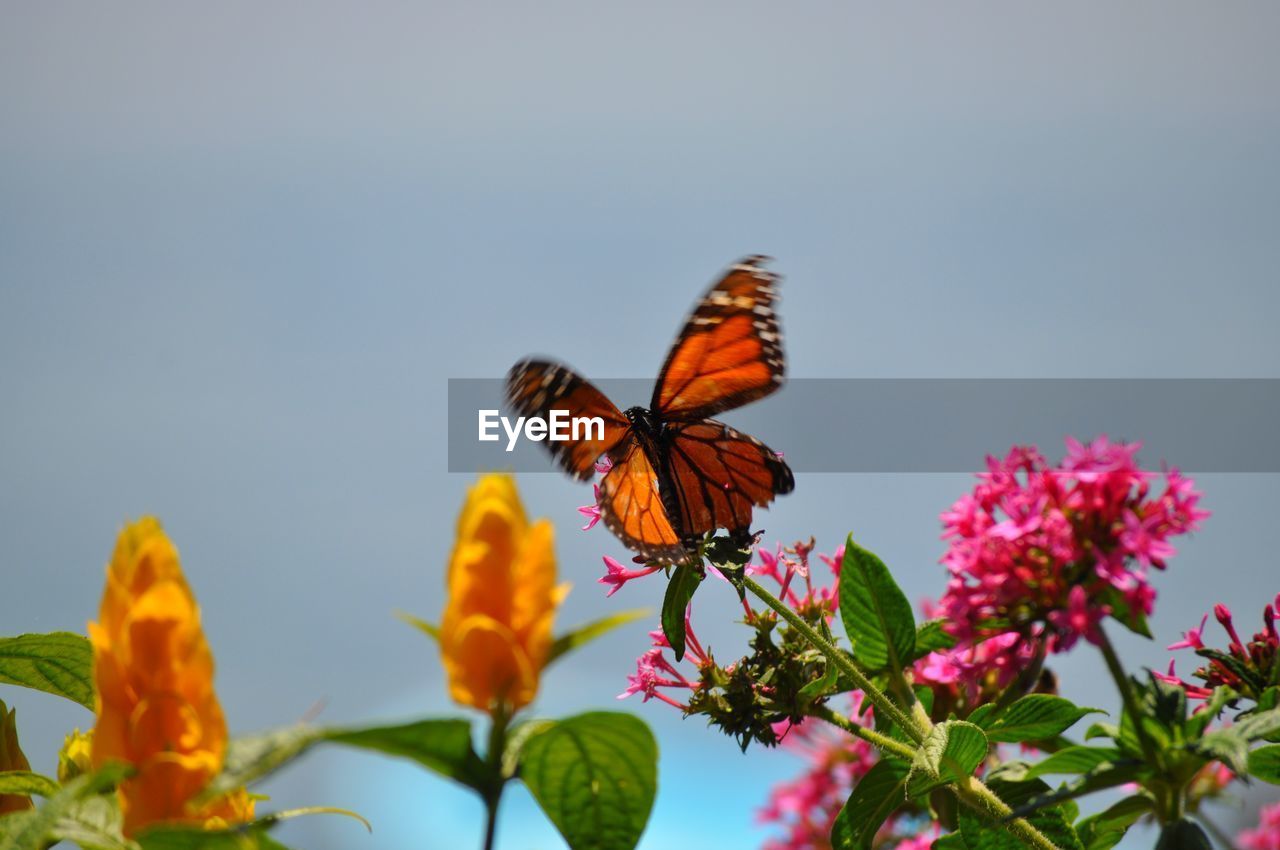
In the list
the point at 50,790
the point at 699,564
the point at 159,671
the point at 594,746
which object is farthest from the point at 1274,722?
the point at 50,790

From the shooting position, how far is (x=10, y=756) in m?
0.98

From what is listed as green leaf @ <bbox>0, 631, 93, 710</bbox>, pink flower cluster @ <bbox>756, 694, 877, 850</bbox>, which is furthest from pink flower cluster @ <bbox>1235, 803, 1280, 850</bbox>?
green leaf @ <bbox>0, 631, 93, 710</bbox>

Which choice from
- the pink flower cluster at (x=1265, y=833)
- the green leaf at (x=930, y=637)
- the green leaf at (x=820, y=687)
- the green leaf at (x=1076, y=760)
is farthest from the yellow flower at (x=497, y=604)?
the pink flower cluster at (x=1265, y=833)

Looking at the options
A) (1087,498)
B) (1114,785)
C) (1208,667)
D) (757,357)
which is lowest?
(1114,785)

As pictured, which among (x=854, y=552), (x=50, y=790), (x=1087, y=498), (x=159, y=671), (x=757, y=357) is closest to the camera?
(x=159, y=671)

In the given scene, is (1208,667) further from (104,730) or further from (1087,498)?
(104,730)

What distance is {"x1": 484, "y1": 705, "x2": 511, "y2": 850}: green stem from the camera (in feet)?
2.18

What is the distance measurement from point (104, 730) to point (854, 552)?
86 centimetres

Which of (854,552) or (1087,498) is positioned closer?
(1087,498)

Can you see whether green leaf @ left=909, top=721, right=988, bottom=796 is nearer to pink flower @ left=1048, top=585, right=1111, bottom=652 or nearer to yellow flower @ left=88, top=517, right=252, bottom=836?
pink flower @ left=1048, top=585, right=1111, bottom=652

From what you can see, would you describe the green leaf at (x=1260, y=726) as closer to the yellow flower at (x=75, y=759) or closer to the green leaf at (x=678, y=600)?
the green leaf at (x=678, y=600)

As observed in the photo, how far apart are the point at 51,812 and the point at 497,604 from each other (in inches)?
11.0

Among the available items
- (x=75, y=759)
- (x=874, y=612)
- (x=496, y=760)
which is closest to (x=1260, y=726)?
(x=874, y=612)

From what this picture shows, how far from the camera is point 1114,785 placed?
36.8 inches
